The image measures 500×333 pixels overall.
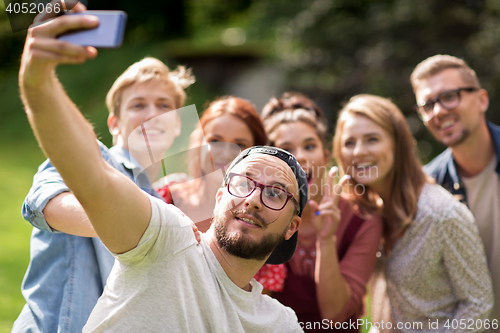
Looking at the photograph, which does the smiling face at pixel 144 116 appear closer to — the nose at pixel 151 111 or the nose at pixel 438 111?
the nose at pixel 151 111

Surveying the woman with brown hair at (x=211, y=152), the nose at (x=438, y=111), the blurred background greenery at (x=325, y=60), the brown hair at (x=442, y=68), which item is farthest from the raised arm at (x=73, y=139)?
the blurred background greenery at (x=325, y=60)

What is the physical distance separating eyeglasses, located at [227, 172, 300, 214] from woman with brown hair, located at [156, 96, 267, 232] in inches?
7.6

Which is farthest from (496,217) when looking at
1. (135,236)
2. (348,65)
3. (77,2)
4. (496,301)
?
(348,65)

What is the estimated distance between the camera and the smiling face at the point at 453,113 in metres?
3.30

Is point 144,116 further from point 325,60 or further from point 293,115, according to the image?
point 325,60

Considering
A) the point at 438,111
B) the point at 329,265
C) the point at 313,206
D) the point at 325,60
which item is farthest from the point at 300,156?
the point at 325,60

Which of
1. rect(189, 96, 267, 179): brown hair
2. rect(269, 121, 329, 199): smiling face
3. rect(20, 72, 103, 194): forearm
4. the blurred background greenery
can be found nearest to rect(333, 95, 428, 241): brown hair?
rect(269, 121, 329, 199): smiling face

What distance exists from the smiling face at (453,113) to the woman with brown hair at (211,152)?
144 cm

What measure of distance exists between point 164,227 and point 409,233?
188 cm

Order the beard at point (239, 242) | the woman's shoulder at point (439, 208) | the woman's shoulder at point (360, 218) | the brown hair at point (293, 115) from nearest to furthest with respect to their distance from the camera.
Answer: the beard at point (239, 242) < the woman's shoulder at point (439, 208) < the woman's shoulder at point (360, 218) < the brown hair at point (293, 115)

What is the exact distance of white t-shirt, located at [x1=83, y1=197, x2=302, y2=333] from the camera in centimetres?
145

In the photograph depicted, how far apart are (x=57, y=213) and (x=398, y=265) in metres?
2.06

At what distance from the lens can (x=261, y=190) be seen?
1779 millimetres

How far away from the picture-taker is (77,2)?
117 centimetres
